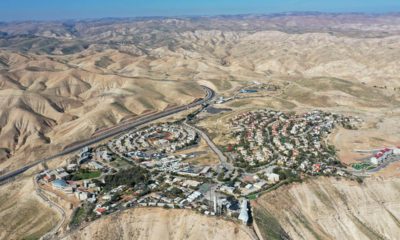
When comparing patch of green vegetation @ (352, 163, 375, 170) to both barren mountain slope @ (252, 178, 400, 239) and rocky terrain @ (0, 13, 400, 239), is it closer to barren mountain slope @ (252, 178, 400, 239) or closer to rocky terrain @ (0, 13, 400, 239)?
rocky terrain @ (0, 13, 400, 239)

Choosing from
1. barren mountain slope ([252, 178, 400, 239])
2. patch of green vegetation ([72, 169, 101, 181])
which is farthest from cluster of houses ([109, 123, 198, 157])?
barren mountain slope ([252, 178, 400, 239])

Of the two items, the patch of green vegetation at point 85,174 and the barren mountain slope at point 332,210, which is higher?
the barren mountain slope at point 332,210

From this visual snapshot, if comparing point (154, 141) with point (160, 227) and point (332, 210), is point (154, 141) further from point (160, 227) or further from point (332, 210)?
point (332, 210)

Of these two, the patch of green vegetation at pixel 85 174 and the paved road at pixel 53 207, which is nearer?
the paved road at pixel 53 207

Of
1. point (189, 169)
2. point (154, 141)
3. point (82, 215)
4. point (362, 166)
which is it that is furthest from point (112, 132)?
point (362, 166)

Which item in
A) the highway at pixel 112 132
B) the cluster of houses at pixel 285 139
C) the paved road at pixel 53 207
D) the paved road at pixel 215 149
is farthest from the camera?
the highway at pixel 112 132

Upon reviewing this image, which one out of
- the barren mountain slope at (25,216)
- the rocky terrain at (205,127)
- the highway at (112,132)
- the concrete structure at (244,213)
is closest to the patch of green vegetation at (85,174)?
the barren mountain slope at (25,216)

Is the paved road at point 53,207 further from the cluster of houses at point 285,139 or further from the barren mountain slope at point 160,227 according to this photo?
the cluster of houses at point 285,139
